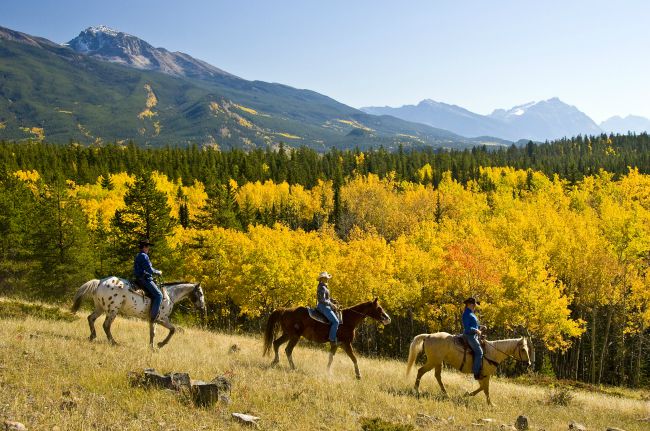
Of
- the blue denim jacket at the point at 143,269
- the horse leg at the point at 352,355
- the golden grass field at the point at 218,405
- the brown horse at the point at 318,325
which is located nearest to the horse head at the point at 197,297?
the golden grass field at the point at 218,405

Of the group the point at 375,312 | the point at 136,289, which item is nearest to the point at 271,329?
the point at 375,312

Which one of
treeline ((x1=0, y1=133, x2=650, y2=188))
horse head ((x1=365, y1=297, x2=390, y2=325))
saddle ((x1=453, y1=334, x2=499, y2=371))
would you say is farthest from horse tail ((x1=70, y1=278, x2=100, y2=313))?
treeline ((x1=0, y1=133, x2=650, y2=188))

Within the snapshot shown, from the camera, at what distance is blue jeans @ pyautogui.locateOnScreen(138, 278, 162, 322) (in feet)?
53.3

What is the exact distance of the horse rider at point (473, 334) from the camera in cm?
1559

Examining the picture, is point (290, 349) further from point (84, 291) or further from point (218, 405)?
point (84, 291)

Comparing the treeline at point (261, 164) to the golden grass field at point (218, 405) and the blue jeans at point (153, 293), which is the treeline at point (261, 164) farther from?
the golden grass field at point (218, 405)

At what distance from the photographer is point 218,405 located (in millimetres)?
10797

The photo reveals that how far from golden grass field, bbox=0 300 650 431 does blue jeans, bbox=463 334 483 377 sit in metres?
1.02

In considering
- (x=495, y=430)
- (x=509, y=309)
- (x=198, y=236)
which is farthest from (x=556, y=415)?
(x=198, y=236)

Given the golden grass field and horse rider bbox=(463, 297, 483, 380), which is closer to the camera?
the golden grass field

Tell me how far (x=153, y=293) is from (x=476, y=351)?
1061 cm

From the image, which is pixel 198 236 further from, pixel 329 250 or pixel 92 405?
pixel 92 405

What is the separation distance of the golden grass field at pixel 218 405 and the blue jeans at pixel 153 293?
1228 mm

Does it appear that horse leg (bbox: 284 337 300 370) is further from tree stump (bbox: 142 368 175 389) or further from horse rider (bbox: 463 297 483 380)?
tree stump (bbox: 142 368 175 389)
